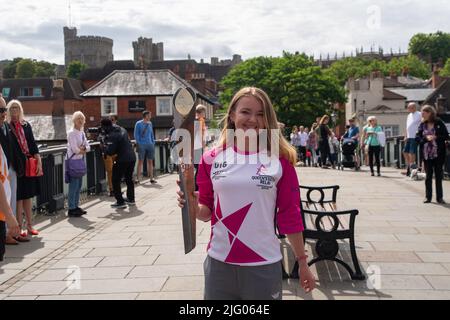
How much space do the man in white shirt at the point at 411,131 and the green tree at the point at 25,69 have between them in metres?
112

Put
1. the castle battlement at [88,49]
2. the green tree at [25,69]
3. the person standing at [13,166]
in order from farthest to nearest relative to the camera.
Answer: the castle battlement at [88,49] < the green tree at [25,69] < the person standing at [13,166]

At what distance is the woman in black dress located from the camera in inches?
303

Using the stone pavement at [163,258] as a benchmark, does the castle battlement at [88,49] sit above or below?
above

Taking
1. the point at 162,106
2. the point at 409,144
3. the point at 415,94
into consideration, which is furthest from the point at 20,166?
the point at 415,94

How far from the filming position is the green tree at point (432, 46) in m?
135

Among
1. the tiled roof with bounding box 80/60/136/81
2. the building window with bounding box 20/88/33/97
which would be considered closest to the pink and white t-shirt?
the tiled roof with bounding box 80/60/136/81

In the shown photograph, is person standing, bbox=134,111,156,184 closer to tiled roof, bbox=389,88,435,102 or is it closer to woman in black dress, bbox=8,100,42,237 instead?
woman in black dress, bbox=8,100,42,237

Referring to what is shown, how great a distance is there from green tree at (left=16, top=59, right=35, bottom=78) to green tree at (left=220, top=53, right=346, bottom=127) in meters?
66.2

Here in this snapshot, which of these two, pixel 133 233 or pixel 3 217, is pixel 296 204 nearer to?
pixel 3 217

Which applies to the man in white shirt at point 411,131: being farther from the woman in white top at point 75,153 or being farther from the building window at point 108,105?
the building window at point 108,105

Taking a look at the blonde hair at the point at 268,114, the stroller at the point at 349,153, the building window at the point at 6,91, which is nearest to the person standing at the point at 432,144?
the blonde hair at the point at 268,114

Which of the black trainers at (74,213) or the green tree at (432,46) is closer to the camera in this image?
the black trainers at (74,213)

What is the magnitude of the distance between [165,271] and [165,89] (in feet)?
168
